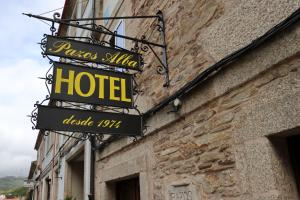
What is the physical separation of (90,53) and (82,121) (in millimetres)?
895

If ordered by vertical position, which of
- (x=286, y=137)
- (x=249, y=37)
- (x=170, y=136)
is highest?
(x=249, y=37)

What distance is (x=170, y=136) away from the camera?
4133 mm

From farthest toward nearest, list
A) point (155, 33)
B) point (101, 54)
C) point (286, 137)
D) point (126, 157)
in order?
point (126, 157) → point (155, 33) → point (101, 54) → point (286, 137)

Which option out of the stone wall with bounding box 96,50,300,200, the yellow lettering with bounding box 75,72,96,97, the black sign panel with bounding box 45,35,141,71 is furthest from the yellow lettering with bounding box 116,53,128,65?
the stone wall with bounding box 96,50,300,200

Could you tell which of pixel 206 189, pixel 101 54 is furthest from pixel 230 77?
pixel 101 54

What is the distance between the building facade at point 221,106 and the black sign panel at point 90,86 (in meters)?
0.56

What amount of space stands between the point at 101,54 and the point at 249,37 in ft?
6.13

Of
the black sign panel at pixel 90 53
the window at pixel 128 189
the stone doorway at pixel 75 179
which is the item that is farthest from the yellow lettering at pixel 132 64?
the stone doorway at pixel 75 179

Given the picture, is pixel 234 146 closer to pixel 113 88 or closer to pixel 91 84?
pixel 113 88

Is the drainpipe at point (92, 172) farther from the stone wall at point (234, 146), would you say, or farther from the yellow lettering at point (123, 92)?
the yellow lettering at point (123, 92)

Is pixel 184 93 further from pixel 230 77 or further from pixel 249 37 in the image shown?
pixel 249 37

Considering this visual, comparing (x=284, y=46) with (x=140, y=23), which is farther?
(x=140, y=23)

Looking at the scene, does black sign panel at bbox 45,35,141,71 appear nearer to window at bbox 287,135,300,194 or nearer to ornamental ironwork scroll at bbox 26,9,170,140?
ornamental ironwork scroll at bbox 26,9,170,140

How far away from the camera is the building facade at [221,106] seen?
8.41ft
